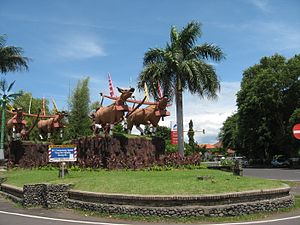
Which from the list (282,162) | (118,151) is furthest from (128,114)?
(282,162)

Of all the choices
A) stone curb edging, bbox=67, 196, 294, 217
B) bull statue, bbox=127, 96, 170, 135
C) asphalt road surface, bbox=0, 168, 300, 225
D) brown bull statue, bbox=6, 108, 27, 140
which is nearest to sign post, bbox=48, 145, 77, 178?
asphalt road surface, bbox=0, 168, 300, 225

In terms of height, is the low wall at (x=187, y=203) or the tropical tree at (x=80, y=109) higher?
the tropical tree at (x=80, y=109)

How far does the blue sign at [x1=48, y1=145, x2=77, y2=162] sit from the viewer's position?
722 inches

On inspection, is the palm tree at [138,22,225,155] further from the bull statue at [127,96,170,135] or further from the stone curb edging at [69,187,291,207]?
the stone curb edging at [69,187,291,207]

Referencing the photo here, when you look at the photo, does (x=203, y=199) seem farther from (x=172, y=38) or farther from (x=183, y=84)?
(x=172, y=38)

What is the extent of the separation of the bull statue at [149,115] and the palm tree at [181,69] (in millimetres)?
3040

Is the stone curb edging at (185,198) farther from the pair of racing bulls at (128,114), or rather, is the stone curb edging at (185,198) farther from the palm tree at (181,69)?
the palm tree at (181,69)

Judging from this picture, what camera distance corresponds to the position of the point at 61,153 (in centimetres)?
1855

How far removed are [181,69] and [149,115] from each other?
4458mm

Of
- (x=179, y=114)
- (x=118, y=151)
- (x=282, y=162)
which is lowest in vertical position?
(x=282, y=162)

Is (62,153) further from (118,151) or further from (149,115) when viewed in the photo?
(149,115)

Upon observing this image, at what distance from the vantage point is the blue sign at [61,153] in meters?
18.3

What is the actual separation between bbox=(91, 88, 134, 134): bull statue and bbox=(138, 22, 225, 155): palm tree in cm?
459

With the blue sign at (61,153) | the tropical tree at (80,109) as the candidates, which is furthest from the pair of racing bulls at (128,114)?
the tropical tree at (80,109)
